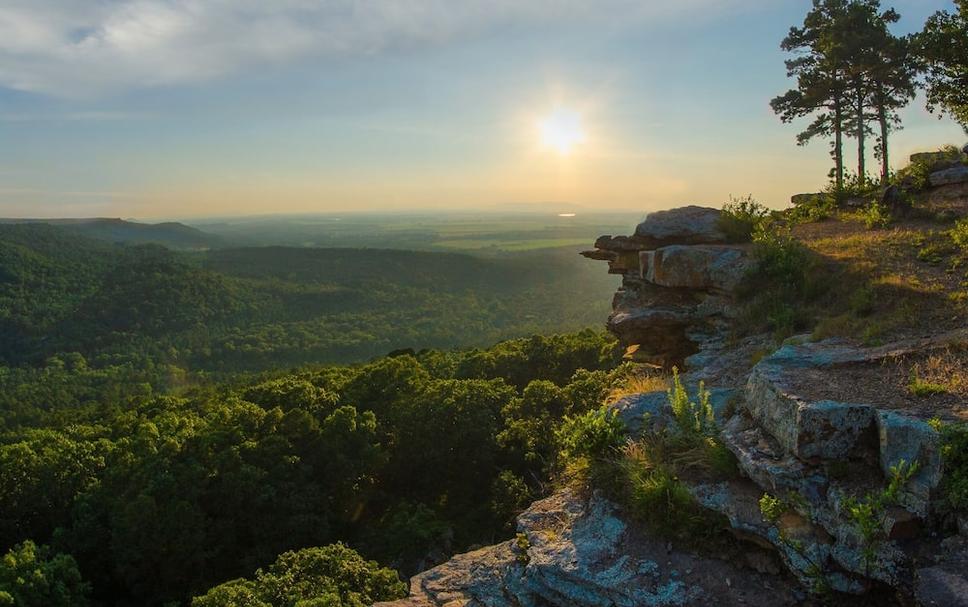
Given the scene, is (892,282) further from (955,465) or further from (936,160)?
(936,160)

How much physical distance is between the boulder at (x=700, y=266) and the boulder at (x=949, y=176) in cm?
726

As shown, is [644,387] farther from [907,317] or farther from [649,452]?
[907,317]

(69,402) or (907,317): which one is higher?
(907,317)

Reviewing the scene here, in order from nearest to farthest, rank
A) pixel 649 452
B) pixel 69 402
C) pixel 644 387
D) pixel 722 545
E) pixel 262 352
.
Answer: pixel 722 545 < pixel 649 452 < pixel 644 387 < pixel 69 402 < pixel 262 352

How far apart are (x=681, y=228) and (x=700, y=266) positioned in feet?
7.11

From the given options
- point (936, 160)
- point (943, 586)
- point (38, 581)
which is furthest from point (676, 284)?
point (38, 581)

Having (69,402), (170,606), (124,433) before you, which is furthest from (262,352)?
(170,606)

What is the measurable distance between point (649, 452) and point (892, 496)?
Answer: 3011 millimetres

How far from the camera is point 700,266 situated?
14.4m

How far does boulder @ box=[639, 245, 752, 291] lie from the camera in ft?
45.7

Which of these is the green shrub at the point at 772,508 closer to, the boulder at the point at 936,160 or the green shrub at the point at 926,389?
the green shrub at the point at 926,389

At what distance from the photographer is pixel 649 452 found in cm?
789

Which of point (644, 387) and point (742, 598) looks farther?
point (644, 387)

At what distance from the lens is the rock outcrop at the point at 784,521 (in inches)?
206
